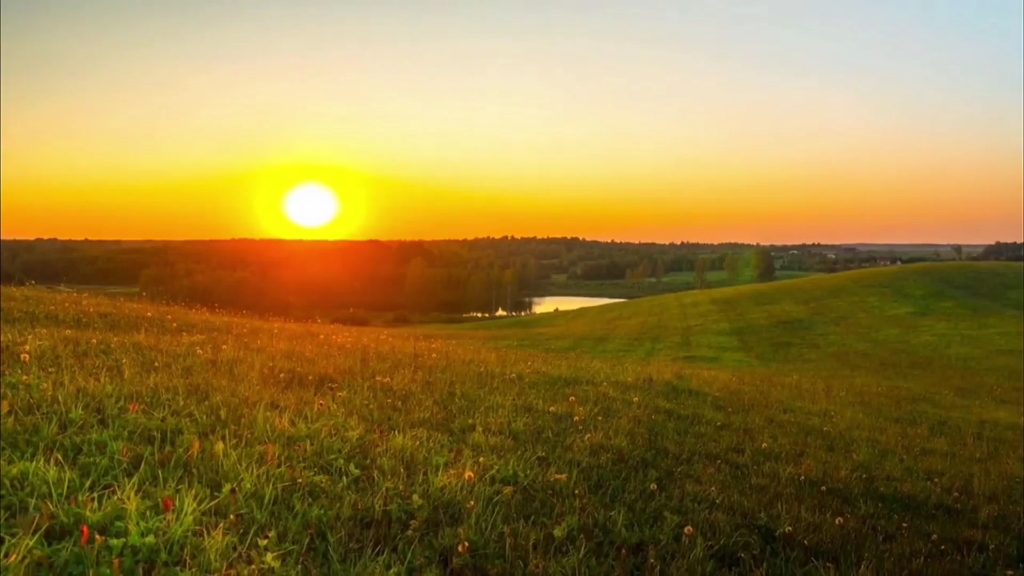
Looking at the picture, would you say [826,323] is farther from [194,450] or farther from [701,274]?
[701,274]

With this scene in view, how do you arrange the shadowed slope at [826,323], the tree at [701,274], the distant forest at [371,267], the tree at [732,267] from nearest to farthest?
1. the distant forest at [371,267]
2. the shadowed slope at [826,323]
3. the tree at [701,274]
4. the tree at [732,267]

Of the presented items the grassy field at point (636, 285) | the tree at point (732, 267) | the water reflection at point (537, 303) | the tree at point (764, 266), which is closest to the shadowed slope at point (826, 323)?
the water reflection at point (537, 303)

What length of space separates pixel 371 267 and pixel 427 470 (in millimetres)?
97746

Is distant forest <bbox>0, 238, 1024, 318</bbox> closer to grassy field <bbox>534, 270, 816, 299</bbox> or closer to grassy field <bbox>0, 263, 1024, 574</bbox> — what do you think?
grassy field <bbox>534, 270, 816, 299</bbox>

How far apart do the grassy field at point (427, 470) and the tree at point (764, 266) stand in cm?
9649

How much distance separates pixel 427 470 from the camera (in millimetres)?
4469

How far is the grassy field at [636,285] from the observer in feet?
336

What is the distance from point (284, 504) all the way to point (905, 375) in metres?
33.1

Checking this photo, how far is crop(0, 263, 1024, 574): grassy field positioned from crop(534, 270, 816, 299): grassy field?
9014cm

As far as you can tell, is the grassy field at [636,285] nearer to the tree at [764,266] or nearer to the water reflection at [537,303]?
the tree at [764,266]

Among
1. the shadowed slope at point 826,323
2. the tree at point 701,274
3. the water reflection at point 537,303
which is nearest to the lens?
the shadowed slope at point 826,323

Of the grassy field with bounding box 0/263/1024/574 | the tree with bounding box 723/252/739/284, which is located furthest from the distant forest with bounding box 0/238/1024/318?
the grassy field with bounding box 0/263/1024/574

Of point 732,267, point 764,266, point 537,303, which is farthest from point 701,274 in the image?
point 537,303

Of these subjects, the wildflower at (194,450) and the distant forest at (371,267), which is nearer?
the wildflower at (194,450)
